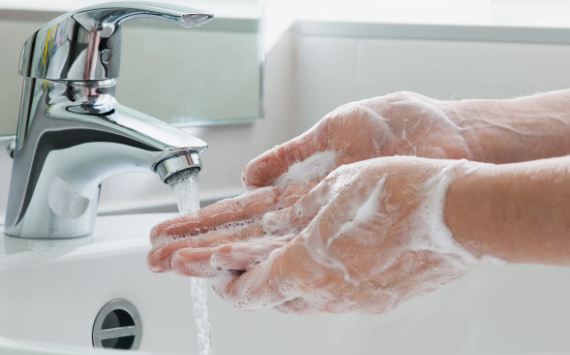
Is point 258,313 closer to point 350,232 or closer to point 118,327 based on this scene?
point 118,327

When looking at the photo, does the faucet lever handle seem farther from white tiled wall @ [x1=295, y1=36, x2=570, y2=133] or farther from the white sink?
white tiled wall @ [x1=295, y1=36, x2=570, y2=133]

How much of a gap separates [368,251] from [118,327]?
0.37 meters

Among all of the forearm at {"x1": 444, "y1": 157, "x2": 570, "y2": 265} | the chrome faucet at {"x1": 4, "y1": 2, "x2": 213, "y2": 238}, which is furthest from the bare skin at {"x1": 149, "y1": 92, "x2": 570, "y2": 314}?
the chrome faucet at {"x1": 4, "y1": 2, "x2": 213, "y2": 238}

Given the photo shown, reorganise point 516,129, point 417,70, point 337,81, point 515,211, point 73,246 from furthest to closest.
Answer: point 337,81 → point 417,70 → point 73,246 → point 516,129 → point 515,211

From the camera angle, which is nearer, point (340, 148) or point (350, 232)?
point (350, 232)

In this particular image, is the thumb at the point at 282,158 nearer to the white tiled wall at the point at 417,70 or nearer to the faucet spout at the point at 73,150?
the faucet spout at the point at 73,150

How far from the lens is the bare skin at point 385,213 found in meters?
0.41

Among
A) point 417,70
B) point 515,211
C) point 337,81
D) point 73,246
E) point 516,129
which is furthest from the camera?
point 337,81

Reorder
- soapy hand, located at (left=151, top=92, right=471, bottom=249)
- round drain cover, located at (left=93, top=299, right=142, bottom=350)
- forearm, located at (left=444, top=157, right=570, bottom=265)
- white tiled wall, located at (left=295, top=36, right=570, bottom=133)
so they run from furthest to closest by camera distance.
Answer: white tiled wall, located at (left=295, top=36, right=570, bottom=133), round drain cover, located at (left=93, top=299, right=142, bottom=350), soapy hand, located at (left=151, top=92, right=471, bottom=249), forearm, located at (left=444, top=157, right=570, bottom=265)

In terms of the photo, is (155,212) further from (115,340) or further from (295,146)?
(295,146)

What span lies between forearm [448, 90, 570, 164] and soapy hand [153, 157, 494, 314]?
17 cm

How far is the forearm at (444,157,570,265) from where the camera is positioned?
386mm

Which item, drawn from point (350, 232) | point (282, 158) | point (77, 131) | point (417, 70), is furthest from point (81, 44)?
point (417, 70)

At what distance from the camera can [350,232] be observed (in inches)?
17.6
